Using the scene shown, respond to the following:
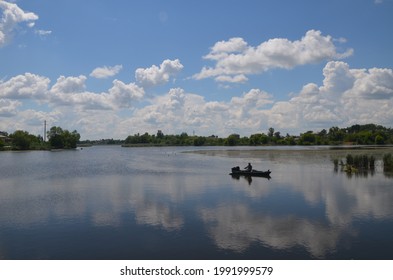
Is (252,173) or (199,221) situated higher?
(252,173)

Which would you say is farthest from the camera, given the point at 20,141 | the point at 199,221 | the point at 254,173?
the point at 20,141

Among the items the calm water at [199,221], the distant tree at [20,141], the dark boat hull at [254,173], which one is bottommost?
the calm water at [199,221]

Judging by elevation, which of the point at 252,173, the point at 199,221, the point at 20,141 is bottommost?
the point at 199,221

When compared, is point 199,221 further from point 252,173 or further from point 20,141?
point 20,141

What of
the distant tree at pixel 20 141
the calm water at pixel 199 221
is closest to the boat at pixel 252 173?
the calm water at pixel 199 221

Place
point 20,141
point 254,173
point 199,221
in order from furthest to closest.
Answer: point 20,141 < point 254,173 < point 199,221

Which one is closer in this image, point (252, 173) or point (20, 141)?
point (252, 173)

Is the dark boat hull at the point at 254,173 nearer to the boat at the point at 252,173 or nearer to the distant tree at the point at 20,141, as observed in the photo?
the boat at the point at 252,173

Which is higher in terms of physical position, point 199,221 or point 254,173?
point 254,173

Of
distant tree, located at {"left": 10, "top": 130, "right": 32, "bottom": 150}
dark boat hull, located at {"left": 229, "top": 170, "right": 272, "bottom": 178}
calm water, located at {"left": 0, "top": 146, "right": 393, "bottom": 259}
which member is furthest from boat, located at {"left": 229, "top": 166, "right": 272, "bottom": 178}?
distant tree, located at {"left": 10, "top": 130, "right": 32, "bottom": 150}

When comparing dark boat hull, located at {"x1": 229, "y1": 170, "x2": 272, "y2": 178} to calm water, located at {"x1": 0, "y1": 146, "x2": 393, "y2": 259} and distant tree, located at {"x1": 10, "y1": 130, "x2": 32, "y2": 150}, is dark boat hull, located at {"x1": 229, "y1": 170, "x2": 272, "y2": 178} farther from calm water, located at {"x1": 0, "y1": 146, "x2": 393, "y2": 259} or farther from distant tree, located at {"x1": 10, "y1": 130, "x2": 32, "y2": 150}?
distant tree, located at {"x1": 10, "y1": 130, "x2": 32, "y2": 150}

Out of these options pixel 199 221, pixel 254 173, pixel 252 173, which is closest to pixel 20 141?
pixel 252 173
